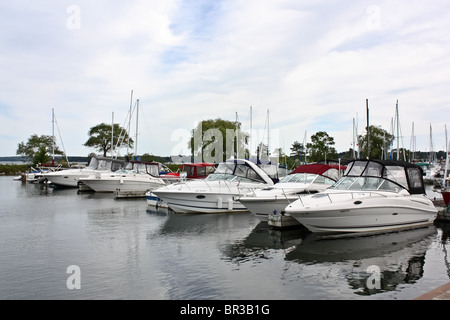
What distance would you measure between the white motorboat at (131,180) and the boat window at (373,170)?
70.5ft

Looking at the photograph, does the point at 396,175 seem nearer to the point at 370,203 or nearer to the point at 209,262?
the point at 370,203

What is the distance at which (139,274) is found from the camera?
10.1 m

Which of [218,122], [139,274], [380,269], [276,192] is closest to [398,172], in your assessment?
[276,192]

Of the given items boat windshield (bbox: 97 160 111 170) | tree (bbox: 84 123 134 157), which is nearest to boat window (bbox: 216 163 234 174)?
boat windshield (bbox: 97 160 111 170)

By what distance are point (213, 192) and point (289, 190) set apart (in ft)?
15.9

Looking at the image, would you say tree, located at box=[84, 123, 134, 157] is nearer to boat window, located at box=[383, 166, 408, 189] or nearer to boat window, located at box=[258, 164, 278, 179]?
boat window, located at box=[258, 164, 278, 179]

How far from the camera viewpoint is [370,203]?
46.6 ft

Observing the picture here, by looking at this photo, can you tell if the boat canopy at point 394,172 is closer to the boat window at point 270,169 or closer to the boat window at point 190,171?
the boat window at point 270,169

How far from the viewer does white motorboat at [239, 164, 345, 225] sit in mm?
17453

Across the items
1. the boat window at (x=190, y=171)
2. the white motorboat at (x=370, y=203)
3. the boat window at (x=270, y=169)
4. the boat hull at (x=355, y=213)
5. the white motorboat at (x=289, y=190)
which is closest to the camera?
the boat hull at (x=355, y=213)

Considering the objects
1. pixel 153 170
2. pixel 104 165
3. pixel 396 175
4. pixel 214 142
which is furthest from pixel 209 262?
pixel 214 142

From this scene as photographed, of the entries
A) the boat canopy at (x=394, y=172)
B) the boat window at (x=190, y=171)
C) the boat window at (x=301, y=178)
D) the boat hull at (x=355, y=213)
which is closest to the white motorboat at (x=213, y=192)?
the boat window at (x=301, y=178)

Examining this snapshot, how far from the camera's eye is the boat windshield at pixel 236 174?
899 inches

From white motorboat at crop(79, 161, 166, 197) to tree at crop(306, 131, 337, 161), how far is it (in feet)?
148
